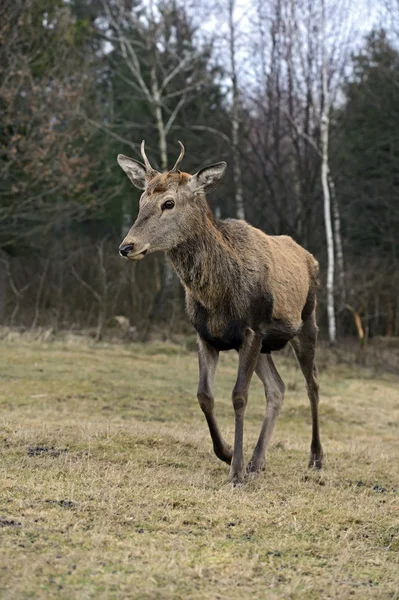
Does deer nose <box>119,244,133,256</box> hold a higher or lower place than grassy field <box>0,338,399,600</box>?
higher

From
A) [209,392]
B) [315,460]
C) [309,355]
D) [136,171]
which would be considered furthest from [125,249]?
[315,460]

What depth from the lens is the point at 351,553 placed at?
5.23 metres

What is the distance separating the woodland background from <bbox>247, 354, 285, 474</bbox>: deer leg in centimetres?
1082

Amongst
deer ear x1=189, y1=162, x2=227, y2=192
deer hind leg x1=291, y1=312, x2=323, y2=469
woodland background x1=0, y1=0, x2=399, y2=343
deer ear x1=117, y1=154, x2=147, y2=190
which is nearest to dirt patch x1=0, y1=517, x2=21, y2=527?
deer ear x1=189, y1=162, x2=227, y2=192

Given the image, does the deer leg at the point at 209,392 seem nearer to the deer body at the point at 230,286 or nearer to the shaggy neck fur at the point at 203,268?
the deer body at the point at 230,286

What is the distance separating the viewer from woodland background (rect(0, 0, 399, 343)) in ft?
64.0

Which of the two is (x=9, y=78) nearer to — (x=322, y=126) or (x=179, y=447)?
(x=322, y=126)

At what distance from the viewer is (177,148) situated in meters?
26.8

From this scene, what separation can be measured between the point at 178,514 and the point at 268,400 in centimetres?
275

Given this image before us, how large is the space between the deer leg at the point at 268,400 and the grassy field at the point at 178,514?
238 mm

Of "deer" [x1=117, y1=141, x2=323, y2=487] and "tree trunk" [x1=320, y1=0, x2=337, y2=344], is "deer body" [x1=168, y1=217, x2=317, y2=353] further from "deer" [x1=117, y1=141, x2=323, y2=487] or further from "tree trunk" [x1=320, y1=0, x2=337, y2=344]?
"tree trunk" [x1=320, y1=0, x2=337, y2=344]

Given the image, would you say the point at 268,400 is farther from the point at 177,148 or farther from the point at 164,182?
the point at 177,148

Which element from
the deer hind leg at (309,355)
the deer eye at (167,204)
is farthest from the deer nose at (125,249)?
the deer hind leg at (309,355)

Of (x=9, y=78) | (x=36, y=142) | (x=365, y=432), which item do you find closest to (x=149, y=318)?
(x=36, y=142)
